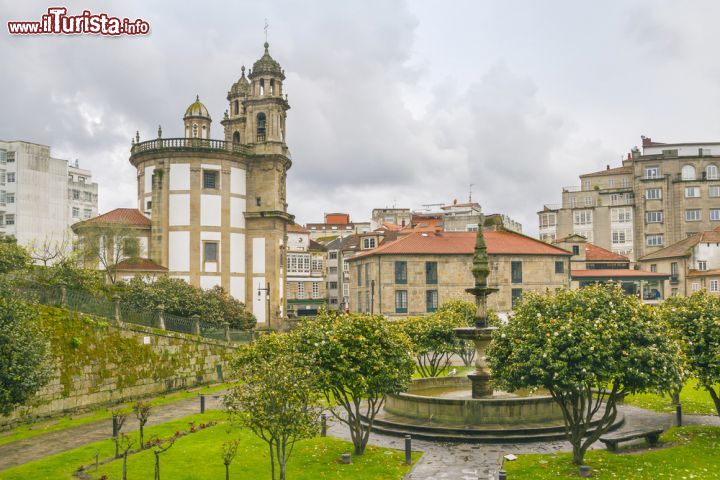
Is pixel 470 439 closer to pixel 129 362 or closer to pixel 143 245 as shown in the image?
pixel 129 362

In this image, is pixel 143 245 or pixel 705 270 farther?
pixel 705 270

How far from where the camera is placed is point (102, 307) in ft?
98.1

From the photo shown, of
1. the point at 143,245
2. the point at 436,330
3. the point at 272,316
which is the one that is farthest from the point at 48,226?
the point at 436,330

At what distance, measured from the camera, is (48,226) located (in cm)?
7844

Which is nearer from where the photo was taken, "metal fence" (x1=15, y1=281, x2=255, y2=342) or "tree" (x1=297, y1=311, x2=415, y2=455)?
"tree" (x1=297, y1=311, x2=415, y2=455)

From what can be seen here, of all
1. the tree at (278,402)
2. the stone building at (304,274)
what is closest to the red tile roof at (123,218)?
the stone building at (304,274)

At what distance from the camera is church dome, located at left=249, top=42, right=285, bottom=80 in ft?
194

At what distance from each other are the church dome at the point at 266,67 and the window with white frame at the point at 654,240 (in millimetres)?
46206

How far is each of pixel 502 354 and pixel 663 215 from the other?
221 feet

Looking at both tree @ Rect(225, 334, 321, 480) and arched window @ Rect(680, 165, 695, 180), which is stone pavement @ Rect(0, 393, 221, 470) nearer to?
tree @ Rect(225, 334, 321, 480)

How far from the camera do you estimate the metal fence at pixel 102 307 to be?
2672 centimetres

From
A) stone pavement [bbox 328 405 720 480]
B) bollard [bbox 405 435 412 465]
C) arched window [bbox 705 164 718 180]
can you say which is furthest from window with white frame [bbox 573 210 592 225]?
bollard [bbox 405 435 412 465]

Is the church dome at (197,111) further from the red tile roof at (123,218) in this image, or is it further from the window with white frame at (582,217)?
the window with white frame at (582,217)

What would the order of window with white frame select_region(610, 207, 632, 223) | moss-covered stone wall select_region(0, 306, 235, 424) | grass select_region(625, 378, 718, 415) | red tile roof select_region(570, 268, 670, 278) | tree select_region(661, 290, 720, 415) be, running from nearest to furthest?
tree select_region(661, 290, 720, 415) < grass select_region(625, 378, 718, 415) < moss-covered stone wall select_region(0, 306, 235, 424) < red tile roof select_region(570, 268, 670, 278) < window with white frame select_region(610, 207, 632, 223)
